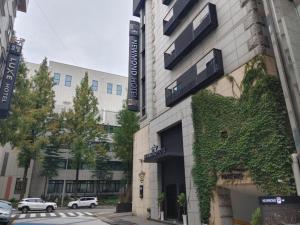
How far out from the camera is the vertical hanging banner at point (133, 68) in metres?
28.5

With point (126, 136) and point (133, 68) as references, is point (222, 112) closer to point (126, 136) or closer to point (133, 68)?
point (133, 68)

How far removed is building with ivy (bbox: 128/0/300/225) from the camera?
476 inches

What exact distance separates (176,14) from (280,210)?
17822mm

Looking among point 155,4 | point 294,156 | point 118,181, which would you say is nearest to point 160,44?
point 155,4

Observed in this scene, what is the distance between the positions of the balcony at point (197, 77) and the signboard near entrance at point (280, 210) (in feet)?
29.3

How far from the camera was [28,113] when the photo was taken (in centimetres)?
3338

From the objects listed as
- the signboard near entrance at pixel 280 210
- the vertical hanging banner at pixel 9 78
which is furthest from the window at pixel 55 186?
the signboard near entrance at pixel 280 210

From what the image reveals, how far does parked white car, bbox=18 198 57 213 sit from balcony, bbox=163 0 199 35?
23992 mm

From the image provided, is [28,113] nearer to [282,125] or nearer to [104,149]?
[104,149]

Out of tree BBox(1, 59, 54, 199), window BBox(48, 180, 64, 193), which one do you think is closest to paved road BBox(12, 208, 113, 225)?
tree BBox(1, 59, 54, 199)

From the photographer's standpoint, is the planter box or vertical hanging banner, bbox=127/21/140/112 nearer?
the planter box

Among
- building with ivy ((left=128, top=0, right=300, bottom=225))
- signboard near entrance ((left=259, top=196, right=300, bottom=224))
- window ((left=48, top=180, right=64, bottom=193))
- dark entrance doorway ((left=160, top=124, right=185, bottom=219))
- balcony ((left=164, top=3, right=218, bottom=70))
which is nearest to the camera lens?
signboard near entrance ((left=259, top=196, right=300, bottom=224))

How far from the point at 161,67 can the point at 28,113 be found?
64.5 feet

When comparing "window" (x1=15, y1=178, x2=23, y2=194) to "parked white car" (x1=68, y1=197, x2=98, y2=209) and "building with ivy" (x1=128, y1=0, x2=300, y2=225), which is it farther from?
"building with ivy" (x1=128, y1=0, x2=300, y2=225)
